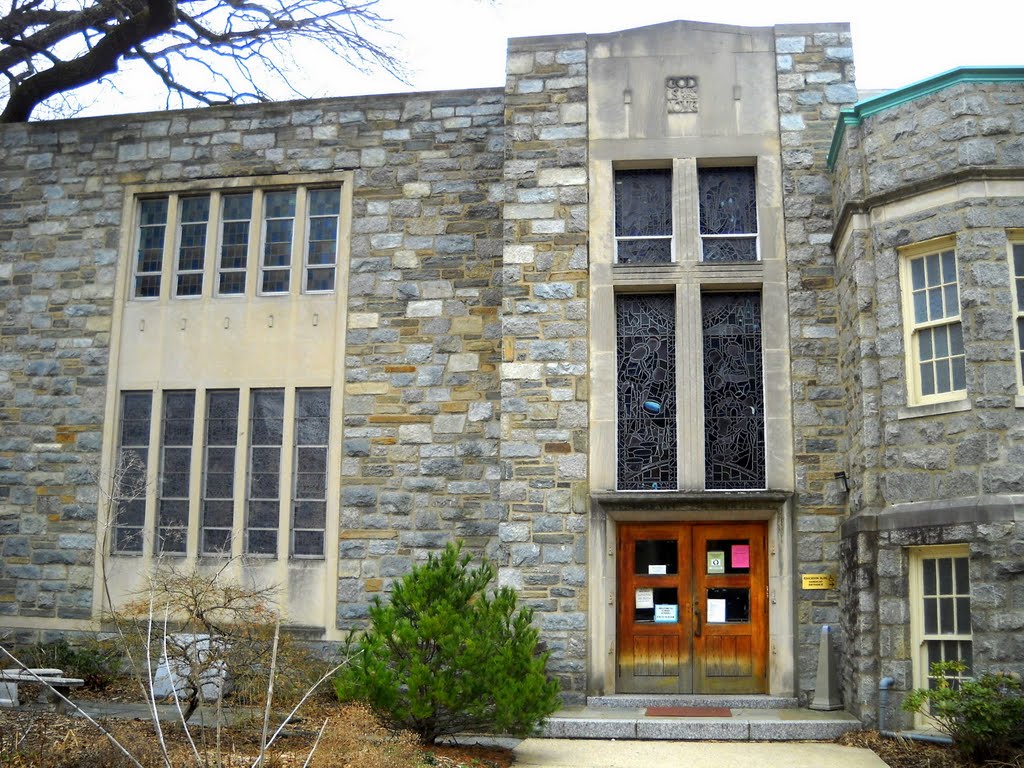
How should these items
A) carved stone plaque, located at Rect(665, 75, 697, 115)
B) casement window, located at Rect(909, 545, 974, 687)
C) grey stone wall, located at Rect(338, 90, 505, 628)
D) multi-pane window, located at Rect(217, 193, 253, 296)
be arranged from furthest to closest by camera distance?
multi-pane window, located at Rect(217, 193, 253, 296) → grey stone wall, located at Rect(338, 90, 505, 628) → carved stone plaque, located at Rect(665, 75, 697, 115) → casement window, located at Rect(909, 545, 974, 687)

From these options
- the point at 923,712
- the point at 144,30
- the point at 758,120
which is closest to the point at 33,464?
the point at 144,30

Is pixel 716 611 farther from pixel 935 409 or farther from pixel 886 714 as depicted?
pixel 935 409

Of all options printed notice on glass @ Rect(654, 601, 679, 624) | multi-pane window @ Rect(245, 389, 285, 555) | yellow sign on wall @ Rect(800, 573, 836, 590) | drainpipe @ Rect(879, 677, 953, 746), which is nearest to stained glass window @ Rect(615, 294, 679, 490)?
printed notice on glass @ Rect(654, 601, 679, 624)

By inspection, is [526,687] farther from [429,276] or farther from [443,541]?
[429,276]

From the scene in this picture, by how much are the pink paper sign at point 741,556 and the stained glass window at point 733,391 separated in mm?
641

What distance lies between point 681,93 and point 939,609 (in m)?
5.88

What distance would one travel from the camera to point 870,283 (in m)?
9.95

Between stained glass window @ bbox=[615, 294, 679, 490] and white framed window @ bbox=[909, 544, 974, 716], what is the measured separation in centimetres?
263

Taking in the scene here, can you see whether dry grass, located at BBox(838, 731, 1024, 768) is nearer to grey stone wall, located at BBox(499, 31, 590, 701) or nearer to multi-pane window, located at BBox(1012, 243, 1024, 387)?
grey stone wall, located at BBox(499, 31, 590, 701)

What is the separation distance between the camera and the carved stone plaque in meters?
11.8

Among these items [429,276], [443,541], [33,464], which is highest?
[429,276]

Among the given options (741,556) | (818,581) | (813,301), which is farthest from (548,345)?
(818,581)

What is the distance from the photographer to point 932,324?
9.48 metres

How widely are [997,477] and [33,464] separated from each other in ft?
33.6
